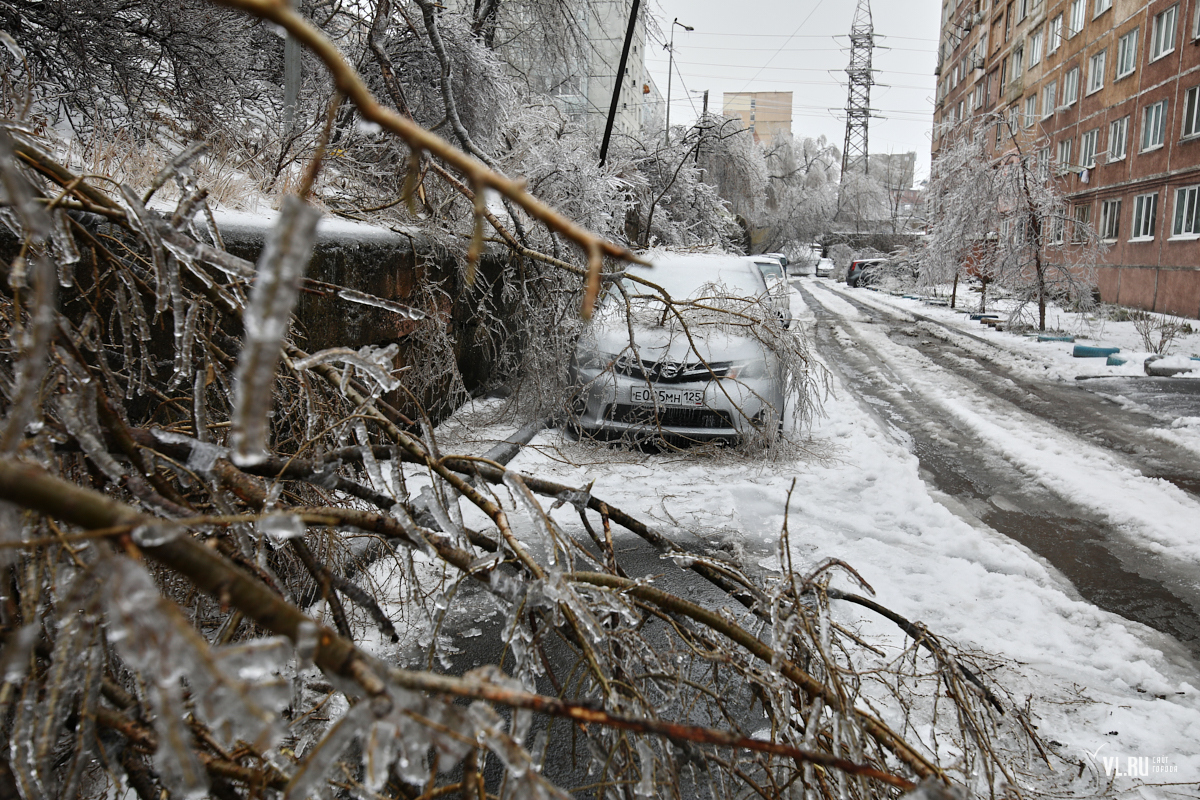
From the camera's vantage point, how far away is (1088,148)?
24.0 m

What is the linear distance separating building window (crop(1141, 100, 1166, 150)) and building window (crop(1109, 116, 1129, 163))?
0.90 m

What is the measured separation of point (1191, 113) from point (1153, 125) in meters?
1.95

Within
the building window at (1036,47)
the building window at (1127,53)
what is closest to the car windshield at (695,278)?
the building window at (1127,53)

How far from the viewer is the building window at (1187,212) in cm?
1788

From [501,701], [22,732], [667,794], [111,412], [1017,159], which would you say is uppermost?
[1017,159]

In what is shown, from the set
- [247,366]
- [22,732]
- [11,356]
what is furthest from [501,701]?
[11,356]

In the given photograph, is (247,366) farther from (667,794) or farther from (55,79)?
(55,79)

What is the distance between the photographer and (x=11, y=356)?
146 cm

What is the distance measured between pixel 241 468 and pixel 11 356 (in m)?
0.52

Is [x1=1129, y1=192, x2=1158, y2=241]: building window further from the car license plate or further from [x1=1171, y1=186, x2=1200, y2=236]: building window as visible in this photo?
the car license plate

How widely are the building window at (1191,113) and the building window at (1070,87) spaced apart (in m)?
6.96

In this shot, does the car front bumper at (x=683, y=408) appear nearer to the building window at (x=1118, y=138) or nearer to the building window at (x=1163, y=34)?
the building window at (x=1163, y=34)

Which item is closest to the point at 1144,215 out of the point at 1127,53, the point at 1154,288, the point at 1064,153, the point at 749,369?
the point at 1154,288

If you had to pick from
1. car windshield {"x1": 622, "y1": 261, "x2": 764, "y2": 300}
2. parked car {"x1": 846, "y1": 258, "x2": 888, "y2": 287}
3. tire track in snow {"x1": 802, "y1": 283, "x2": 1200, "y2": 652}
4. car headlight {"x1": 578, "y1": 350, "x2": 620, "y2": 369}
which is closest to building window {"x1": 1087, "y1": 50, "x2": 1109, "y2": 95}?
parked car {"x1": 846, "y1": 258, "x2": 888, "y2": 287}
